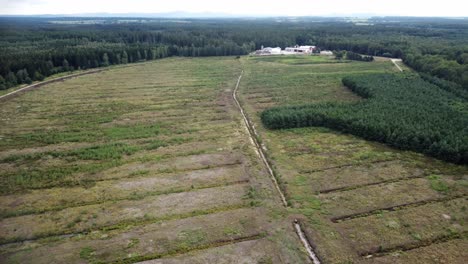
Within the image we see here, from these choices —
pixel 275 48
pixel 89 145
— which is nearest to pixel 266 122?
pixel 89 145

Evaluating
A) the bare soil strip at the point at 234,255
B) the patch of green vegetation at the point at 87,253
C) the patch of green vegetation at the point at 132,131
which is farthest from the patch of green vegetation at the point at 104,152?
the bare soil strip at the point at 234,255

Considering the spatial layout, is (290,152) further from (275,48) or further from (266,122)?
(275,48)

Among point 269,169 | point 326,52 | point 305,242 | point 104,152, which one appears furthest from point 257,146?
point 326,52

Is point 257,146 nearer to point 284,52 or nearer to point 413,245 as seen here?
point 413,245

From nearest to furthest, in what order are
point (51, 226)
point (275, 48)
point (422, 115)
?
point (51, 226), point (422, 115), point (275, 48)

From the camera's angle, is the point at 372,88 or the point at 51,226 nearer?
the point at 51,226

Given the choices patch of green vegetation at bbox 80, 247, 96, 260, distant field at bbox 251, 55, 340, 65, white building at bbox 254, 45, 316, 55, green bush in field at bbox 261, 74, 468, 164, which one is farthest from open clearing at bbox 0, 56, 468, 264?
white building at bbox 254, 45, 316, 55

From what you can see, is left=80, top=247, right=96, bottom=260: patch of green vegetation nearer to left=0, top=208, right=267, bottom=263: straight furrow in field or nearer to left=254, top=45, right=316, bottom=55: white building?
left=0, top=208, right=267, bottom=263: straight furrow in field

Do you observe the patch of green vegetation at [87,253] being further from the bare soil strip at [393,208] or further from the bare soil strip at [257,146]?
the bare soil strip at [393,208]
